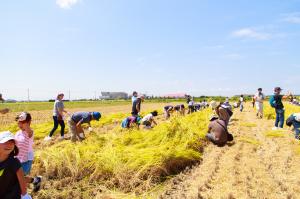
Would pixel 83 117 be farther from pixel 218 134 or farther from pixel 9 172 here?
pixel 9 172

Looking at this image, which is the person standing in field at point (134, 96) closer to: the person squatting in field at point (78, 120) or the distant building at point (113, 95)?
the person squatting in field at point (78, 120)

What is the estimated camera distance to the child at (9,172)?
2471 mm

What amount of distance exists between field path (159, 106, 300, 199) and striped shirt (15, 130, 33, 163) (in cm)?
190

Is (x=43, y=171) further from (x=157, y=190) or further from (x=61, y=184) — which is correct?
(x=157, y=190)

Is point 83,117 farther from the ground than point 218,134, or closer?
farther from the ground

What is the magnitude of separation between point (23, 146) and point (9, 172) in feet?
5.22

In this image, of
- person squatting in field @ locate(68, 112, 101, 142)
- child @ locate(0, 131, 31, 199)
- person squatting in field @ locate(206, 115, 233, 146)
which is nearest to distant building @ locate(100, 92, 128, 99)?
person squatting in field @ locate(68, 112, 101, 142)

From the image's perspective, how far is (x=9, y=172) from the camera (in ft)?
8.20

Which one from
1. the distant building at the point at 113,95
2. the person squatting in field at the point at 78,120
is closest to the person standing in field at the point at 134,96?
the person squatting in field at the point at 78,120

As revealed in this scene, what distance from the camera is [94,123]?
12.6m

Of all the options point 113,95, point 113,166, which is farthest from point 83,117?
point 113,95

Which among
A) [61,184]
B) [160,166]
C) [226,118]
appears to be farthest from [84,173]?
[226,118]

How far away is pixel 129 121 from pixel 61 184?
14.3 ft

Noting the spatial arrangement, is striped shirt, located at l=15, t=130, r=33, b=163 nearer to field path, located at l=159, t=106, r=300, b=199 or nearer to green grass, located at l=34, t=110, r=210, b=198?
green grass, located at l=34, t=110, r=210, b=198
